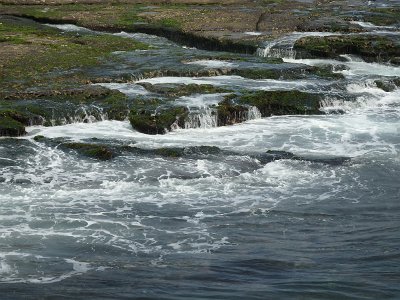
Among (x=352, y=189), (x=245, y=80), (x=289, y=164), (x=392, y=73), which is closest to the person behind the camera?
(x=352, y=189)

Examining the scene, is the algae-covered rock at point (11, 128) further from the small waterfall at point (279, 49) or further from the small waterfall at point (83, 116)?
the small waterfall at point (279, 49)

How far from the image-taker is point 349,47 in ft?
111

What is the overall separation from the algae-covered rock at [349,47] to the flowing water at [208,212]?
28.3 ft

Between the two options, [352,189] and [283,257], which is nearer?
[283,257]

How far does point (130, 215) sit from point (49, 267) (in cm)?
315

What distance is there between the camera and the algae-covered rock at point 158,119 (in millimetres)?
22906

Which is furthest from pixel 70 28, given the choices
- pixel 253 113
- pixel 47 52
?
pixel 253 113

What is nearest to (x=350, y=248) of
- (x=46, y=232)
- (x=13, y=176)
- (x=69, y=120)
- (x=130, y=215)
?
(x=130, y=215)

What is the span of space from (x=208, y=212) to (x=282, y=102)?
9831 mm

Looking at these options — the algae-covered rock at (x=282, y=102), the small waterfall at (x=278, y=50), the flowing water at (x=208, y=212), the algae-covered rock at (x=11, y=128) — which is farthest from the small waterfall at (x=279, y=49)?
the algae-covered rock at (x=11, y=128)

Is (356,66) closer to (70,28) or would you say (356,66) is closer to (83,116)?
(83,116)

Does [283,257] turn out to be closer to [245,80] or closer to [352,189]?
[352,189]

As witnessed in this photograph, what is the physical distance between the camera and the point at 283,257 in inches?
559

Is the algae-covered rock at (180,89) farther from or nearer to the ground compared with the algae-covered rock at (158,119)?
farther from the ground
